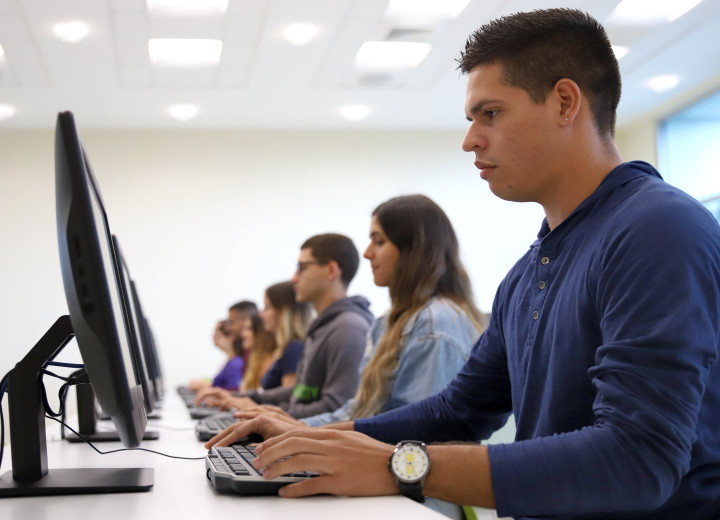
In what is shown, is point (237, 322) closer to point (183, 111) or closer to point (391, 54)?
Answer: point (183, 111)

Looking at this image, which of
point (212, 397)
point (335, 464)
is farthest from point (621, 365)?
point (212, 397)

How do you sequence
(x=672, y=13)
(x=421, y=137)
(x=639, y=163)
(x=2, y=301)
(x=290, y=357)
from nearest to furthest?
(x=639, y=163) < (x=290, y=357) < (x=672, y=13) < (x=2, y=301) < (x=421, y=137)

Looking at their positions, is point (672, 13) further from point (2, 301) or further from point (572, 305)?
point (2, 301)

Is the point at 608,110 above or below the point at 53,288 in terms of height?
below

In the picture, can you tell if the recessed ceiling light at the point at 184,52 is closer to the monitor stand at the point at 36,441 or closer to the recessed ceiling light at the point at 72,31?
the recessed ceiling light at the point at 72,31

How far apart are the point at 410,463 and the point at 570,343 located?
0.29m

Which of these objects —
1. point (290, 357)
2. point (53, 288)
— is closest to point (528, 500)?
point (290, 357)

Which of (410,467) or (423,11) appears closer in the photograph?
Result: (410,467)

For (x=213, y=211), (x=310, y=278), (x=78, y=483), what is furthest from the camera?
(x=213, y=211)

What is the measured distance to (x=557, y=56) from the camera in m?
1.29

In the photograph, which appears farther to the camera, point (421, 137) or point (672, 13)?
point (421, 137)

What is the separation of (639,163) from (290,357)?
2814 mm

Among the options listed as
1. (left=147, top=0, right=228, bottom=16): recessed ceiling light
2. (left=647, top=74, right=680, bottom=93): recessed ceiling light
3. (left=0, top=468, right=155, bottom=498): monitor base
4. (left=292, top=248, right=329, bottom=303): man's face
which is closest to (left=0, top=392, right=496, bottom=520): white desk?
(left=0, top=468, right=155, bottom=498): monitor base

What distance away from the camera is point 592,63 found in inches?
51.0
